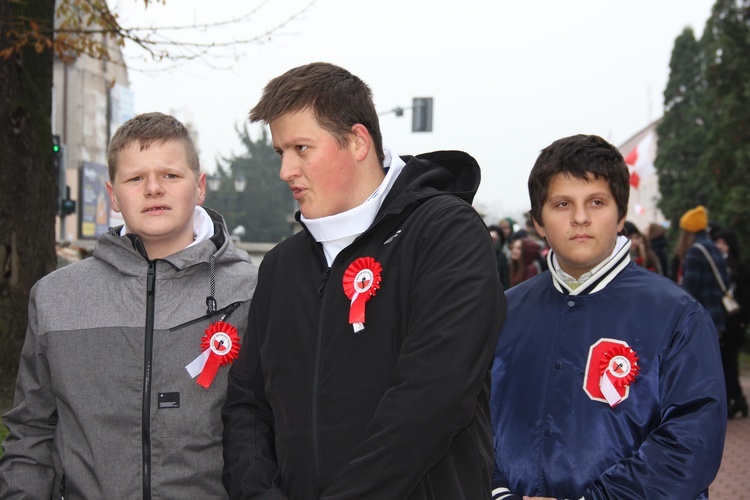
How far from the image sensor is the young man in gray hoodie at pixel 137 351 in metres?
2.73

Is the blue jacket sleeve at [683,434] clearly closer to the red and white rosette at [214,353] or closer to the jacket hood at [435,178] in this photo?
the jacket hood at [435,178]

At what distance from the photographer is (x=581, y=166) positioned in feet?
9.83

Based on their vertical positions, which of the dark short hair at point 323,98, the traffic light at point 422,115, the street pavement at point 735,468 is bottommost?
the street pavement at point 735,468

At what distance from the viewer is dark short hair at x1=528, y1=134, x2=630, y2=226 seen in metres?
2.99

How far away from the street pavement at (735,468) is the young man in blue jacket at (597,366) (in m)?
4.91

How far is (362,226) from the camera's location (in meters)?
2.46

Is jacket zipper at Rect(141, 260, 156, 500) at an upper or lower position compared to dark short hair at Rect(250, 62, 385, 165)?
lower

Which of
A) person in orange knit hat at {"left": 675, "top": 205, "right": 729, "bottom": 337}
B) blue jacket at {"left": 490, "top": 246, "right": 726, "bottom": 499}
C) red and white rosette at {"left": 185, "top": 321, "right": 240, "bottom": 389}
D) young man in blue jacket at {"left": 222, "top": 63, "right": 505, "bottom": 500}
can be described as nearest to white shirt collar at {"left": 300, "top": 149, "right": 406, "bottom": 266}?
young man in blue jacket at {"left": 222, "top": 63, "right": 505, "bottom": 500}

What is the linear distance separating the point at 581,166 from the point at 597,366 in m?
0.67

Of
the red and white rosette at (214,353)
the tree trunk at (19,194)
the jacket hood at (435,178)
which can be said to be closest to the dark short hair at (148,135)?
the red and white rosette at (214,353)

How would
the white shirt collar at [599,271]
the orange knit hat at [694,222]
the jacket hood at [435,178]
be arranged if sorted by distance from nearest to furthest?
the jacket hood at [435,178]
the white shirt collar at [599,271]
the orange knit hat at [694,222]

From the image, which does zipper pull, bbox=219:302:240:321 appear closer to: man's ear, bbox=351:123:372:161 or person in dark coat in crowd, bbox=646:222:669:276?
man's ear, bbox=351:123:372:161

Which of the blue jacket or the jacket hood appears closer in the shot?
the jacket hood

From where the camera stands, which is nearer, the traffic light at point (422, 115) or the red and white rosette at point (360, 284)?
the red and white rosette at point (360, 284)
